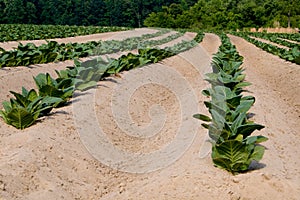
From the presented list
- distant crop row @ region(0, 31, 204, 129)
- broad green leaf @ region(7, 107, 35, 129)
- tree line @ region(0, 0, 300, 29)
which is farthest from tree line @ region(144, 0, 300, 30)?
broad green leaf @ region(7, 107, 35, 129)

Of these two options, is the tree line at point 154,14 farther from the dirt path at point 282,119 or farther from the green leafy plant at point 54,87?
the green leafy plant at point 54,87

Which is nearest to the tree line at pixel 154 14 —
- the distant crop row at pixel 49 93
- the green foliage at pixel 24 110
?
the distant crop row at pixel 49 93

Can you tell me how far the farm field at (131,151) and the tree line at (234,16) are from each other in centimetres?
5726

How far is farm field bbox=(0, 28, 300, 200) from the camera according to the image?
425 cm

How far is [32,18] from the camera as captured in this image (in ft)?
234

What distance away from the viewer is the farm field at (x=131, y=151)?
425cm

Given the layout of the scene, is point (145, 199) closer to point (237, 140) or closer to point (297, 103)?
point (237, 140)

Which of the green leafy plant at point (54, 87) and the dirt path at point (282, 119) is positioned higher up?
the green leafy plant at point (54, 87)

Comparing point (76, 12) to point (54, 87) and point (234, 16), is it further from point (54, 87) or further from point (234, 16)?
point (54, 87)

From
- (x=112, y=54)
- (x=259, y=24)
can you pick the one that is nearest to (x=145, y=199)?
(x=112, y=54)

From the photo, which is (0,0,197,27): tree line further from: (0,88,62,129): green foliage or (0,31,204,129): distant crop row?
(0,88,62,129): green foliage

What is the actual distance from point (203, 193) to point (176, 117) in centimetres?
424

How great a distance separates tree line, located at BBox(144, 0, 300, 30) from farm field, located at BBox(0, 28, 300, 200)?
57260 millimetres

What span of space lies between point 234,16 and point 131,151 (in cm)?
6822
